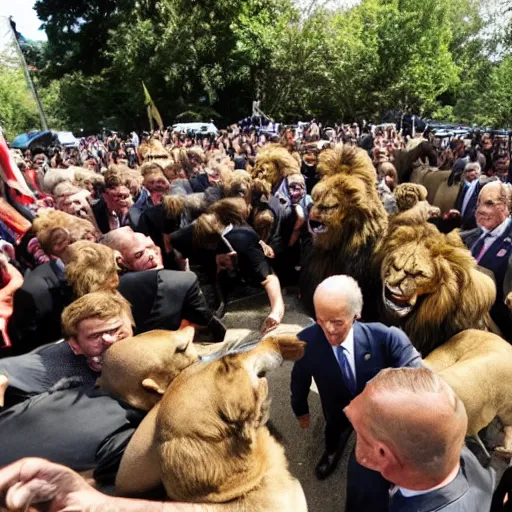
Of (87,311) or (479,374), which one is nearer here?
(87,311)

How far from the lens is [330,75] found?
28453 mm

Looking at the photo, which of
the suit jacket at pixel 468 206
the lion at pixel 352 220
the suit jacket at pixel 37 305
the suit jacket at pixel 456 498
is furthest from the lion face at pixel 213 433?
the suit jacket at pixel 468 206

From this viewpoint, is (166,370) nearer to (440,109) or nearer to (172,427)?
(172,427)

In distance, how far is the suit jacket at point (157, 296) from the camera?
288 centimetres

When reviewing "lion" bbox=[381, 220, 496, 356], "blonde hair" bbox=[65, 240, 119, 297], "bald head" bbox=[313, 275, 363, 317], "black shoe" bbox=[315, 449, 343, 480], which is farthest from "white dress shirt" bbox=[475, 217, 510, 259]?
"blonde hair" bbox=[65, 240, 119, 297]

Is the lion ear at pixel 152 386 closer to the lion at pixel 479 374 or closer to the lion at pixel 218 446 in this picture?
the lion at pixel 218 446

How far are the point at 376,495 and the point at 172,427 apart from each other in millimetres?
992

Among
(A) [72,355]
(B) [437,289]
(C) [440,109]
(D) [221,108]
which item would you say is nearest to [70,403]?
(A) [72,355]

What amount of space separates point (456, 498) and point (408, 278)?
145 centimetres

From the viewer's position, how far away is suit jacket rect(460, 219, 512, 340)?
3.30 m

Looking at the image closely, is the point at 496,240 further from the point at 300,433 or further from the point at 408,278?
the point at 300,433

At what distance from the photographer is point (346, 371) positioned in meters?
2.53

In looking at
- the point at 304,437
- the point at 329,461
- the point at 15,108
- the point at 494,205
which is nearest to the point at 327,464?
the point at 329,461

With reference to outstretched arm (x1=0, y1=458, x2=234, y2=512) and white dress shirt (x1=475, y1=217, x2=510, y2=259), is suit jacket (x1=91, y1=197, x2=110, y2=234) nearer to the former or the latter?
white dress shirt (x1=475, y1=217, x2=510, y2=259)
